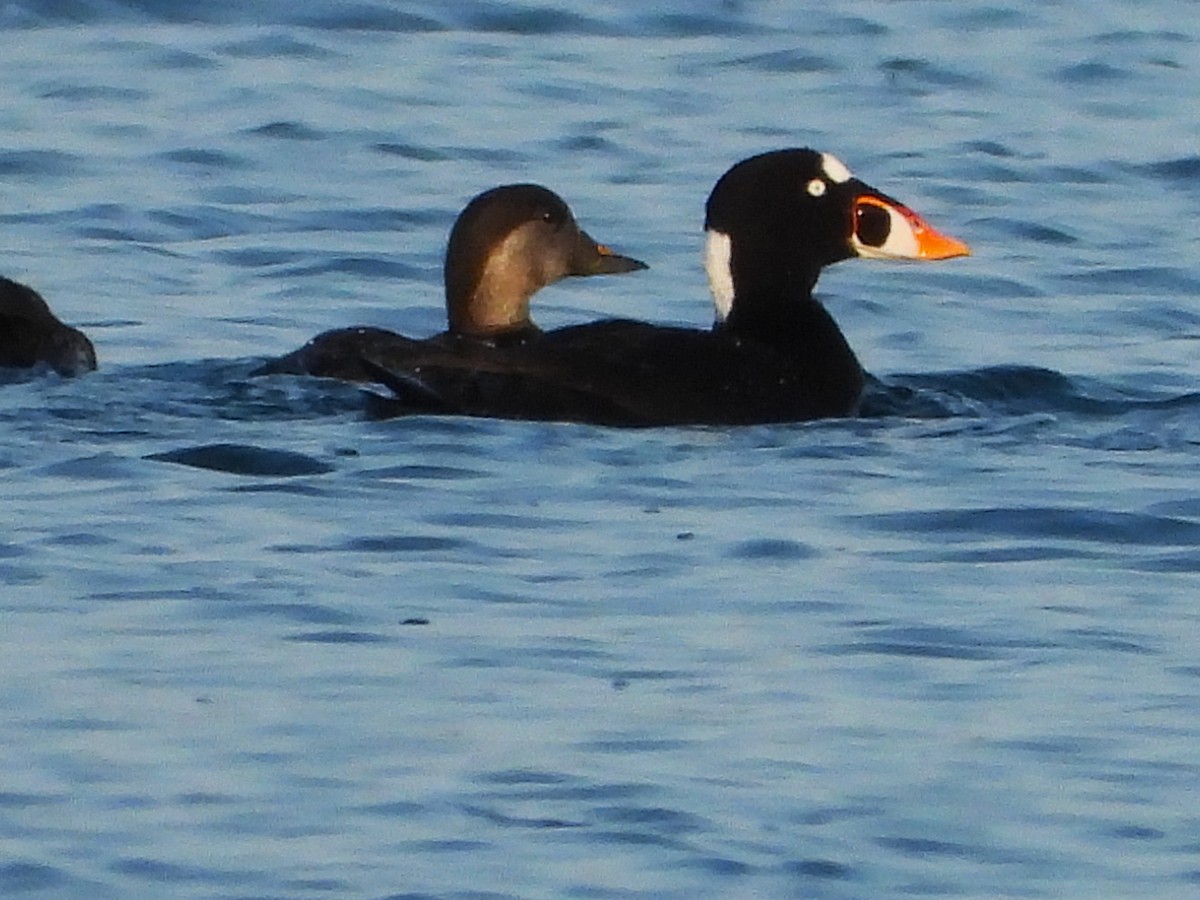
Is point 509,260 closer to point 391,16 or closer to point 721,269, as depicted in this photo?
point 721,269

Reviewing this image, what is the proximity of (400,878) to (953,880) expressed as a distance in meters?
0.86

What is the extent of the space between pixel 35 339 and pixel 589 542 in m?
2.51

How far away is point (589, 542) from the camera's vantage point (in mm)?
8383

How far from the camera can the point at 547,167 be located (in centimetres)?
1473

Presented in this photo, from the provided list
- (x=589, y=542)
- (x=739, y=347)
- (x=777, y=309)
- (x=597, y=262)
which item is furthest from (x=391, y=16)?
(x=589, y=542)

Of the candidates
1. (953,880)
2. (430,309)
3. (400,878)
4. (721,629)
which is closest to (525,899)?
(400,878)

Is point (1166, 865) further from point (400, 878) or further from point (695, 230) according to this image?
point (695, 230)

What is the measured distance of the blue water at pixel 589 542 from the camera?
620 centimetres

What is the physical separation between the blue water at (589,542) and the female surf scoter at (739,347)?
0.11m

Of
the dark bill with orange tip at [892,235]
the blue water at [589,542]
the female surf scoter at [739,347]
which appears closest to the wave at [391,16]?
the blue water at [589,542]

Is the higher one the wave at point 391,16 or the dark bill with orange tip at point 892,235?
the wave at point 391,16

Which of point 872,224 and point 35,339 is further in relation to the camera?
point 872,224

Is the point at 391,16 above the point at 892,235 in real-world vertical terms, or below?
above

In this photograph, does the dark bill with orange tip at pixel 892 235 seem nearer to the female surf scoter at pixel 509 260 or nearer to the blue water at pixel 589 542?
the blue water at pixel 589 542
